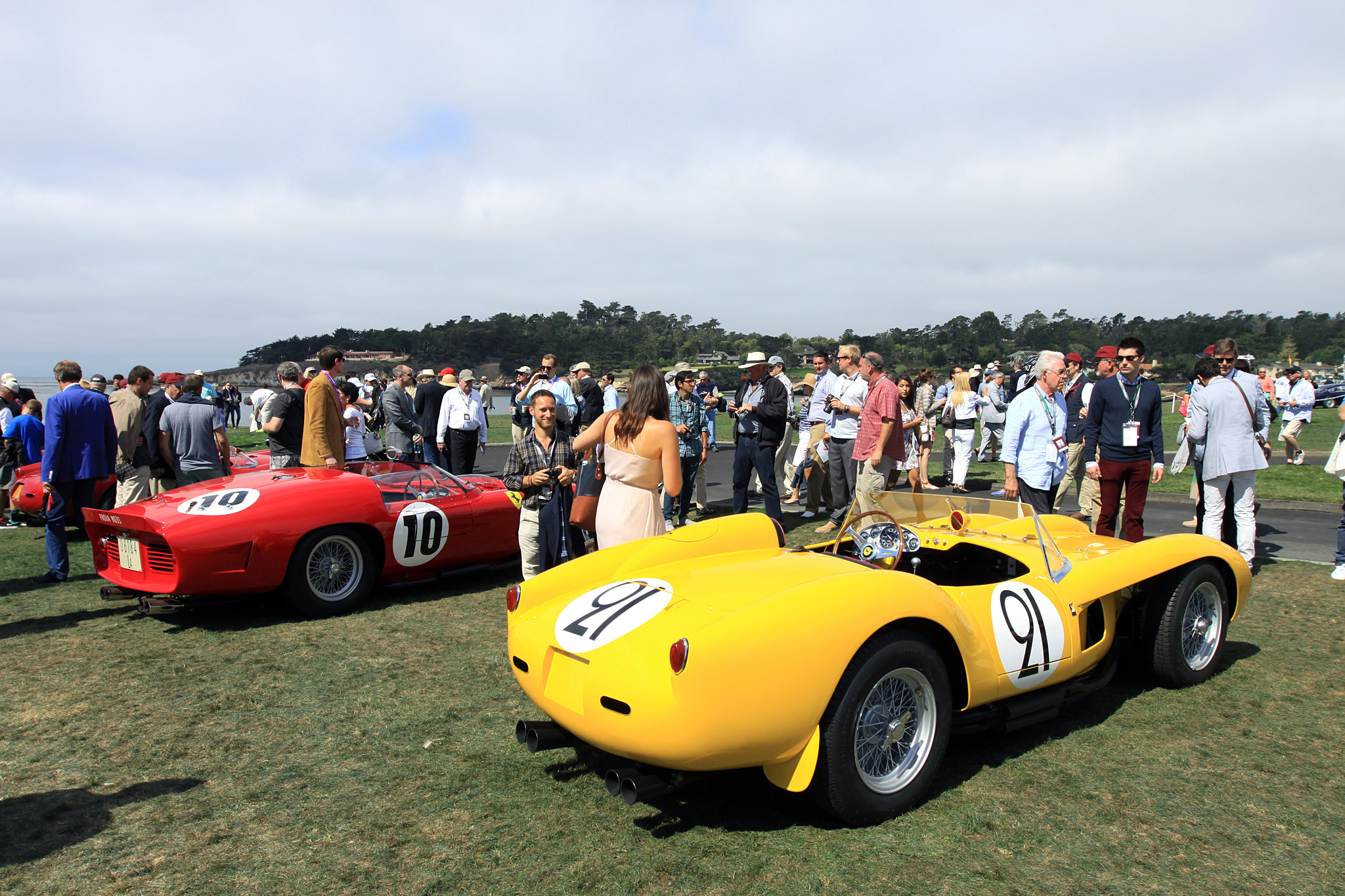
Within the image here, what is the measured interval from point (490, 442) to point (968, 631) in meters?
17.3

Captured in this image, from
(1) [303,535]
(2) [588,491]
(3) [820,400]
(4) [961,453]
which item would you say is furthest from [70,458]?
(4) [961,453]

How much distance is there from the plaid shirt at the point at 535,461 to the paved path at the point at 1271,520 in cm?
426

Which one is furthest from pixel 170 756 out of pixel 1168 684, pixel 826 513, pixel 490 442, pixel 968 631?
pixel 490 442

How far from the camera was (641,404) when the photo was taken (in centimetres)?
448

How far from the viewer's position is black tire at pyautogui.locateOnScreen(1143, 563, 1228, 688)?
403 centimetres

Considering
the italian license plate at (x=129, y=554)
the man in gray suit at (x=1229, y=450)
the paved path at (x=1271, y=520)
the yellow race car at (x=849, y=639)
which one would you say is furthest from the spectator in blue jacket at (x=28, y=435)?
the man in gray suit at (x=1229, y=450)

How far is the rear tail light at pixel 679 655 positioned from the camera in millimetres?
2514

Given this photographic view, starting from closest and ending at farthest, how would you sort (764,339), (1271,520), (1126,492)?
(1126,492)
(1271,520)
(764,339)

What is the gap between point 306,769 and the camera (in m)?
3.35

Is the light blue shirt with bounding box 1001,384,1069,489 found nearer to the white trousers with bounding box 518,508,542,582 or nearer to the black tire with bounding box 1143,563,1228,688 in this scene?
the black tire with bounding box 1143,563,1228,688

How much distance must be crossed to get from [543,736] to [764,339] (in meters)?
37.7

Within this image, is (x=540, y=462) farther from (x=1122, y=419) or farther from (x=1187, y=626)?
(x=1122, y=419)

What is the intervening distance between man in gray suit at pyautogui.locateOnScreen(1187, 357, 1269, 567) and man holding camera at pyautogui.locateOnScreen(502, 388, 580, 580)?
5019mm

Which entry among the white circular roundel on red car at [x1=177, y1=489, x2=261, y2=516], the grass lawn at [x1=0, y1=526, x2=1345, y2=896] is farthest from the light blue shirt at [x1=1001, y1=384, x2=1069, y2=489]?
the white circular roundel on red car at [x1=177, y1=489, x2=261, y2=516]
